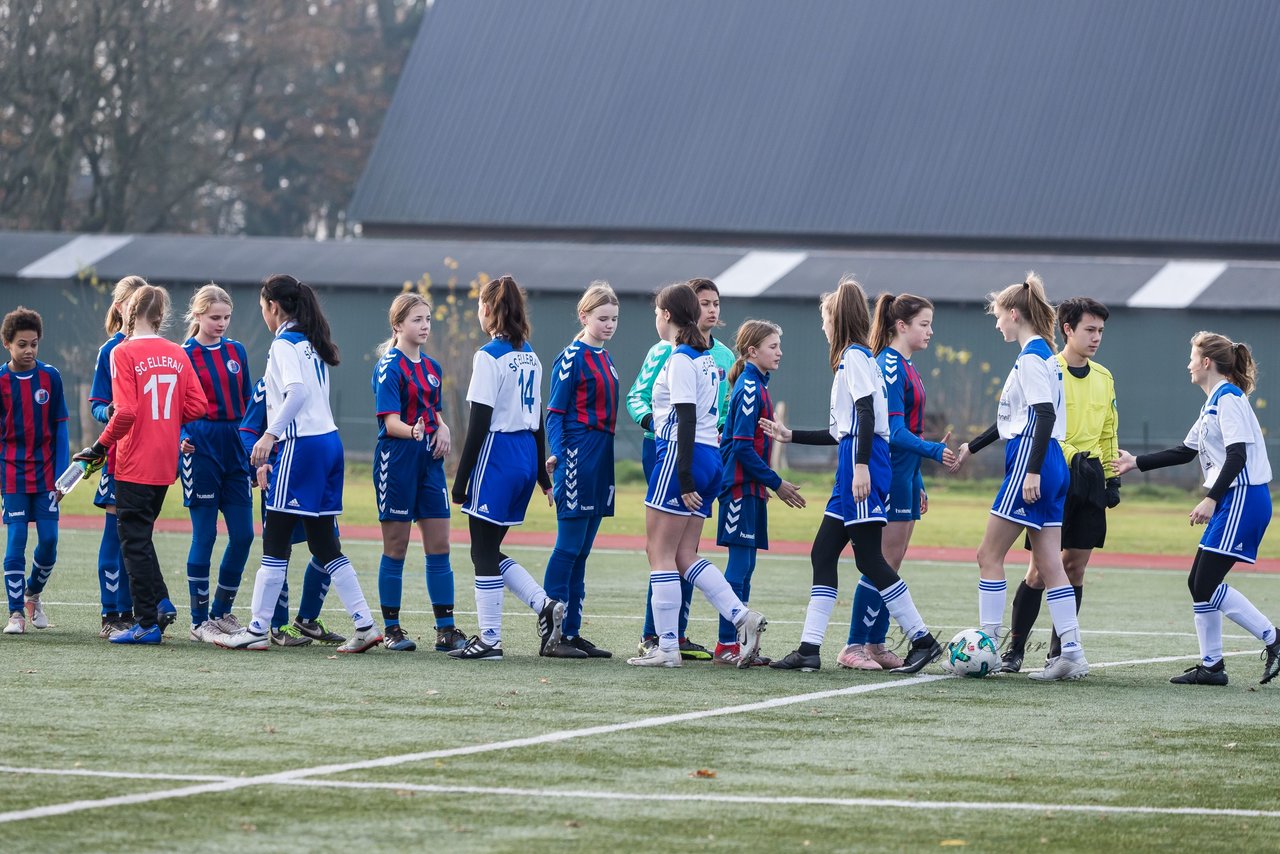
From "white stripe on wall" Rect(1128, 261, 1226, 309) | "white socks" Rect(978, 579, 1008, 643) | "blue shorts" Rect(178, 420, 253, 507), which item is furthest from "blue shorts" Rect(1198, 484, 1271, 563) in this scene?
"white stripe on wall" Rect(1128, 261, 1226, 309)

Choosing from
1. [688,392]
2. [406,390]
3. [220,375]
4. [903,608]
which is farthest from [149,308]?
[903,608]

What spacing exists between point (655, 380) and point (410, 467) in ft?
4.80

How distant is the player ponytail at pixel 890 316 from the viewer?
9891 millimetres

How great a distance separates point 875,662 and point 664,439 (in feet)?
5.63

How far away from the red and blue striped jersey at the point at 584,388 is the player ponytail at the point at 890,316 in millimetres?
1453

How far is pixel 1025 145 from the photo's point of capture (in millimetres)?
40688

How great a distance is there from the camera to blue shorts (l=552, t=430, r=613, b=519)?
1014cm

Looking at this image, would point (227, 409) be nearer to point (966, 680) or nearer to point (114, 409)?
point (114, 409)

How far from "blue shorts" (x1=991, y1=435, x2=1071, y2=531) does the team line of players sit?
0.02 m

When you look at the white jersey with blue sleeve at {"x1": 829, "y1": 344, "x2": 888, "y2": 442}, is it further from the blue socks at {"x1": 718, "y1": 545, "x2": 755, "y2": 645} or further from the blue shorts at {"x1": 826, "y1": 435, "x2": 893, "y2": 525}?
the blue socks at {"x1": 718, "y1": 545, "x2": 755, "y2": 645}

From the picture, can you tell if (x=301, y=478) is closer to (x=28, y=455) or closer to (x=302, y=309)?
(x=302, y=309)

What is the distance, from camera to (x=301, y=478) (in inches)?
389

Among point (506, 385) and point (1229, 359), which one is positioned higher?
point (1229, 359)

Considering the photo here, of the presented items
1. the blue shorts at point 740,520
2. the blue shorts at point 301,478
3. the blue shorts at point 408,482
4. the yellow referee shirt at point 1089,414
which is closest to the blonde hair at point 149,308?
the blue shorts at point 301,478
